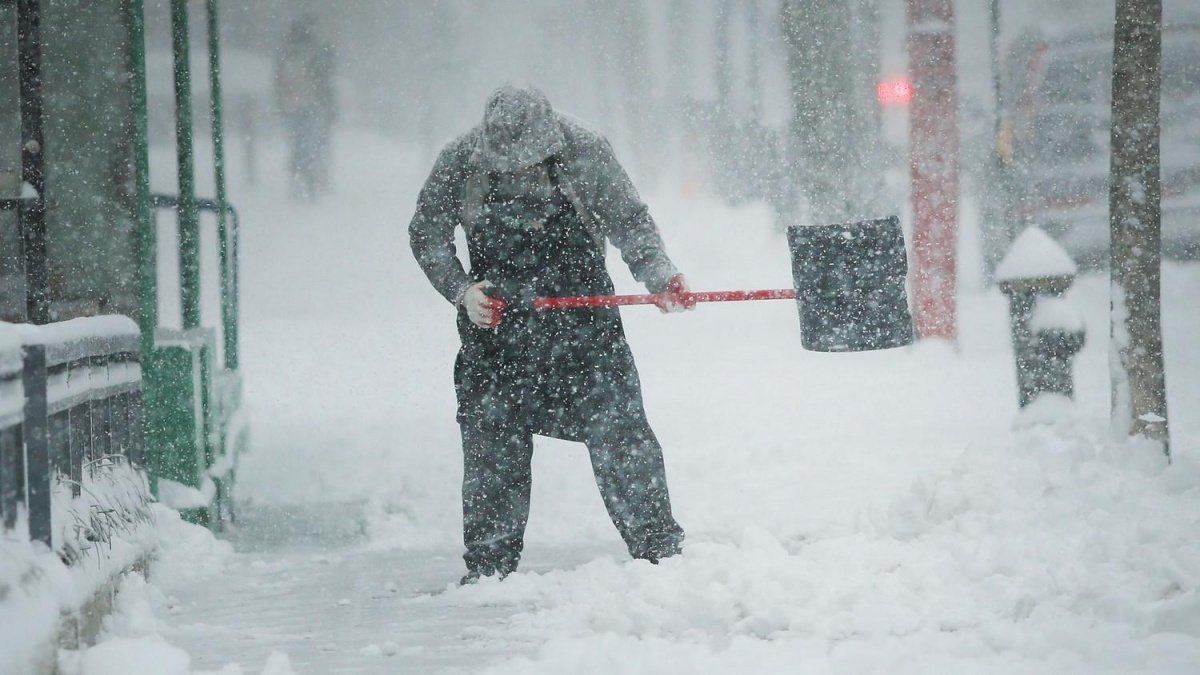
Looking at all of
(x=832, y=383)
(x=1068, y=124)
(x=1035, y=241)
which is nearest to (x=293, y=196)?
(x=1068, y=124)

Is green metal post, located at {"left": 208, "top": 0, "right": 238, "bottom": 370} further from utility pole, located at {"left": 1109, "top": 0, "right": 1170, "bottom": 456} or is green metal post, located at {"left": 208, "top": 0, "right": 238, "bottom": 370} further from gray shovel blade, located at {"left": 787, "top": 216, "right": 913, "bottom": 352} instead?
utility pole, located at {"left": 1109, "top": 0, "right": 1170, "bottom": 456}

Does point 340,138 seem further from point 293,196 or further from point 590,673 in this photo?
point 590,673

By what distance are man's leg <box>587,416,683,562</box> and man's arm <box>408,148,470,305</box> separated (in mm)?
781

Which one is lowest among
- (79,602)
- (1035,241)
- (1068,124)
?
(79,602)

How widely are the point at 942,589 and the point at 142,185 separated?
12.1 ft

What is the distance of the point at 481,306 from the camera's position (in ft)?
14.1

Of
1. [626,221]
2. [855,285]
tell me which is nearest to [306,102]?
[626,221]

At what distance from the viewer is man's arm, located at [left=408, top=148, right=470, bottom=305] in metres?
4.50

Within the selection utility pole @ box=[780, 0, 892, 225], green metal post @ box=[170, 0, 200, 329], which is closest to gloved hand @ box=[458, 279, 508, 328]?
green metal post @ box=[170, 0, 200, 329]

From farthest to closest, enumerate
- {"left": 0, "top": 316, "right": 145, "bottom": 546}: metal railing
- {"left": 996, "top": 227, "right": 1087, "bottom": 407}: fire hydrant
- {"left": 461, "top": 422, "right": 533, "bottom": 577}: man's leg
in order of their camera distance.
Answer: {"left": 996, "top": 227, "right": 1087, "bottom": 407}: fire hydrant, {"left": 461, "top": 422, "right": 533, "bottom": 577}: man's leg, {"left": 0, "top": 316, "right": 145, "bottom": 546}: metal railing

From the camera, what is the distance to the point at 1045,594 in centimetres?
362

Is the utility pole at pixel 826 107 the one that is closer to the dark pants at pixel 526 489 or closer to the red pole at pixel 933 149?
the red pole at pixel 933 149

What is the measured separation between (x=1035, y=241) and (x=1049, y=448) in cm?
113

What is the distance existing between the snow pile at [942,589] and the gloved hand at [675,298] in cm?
86
